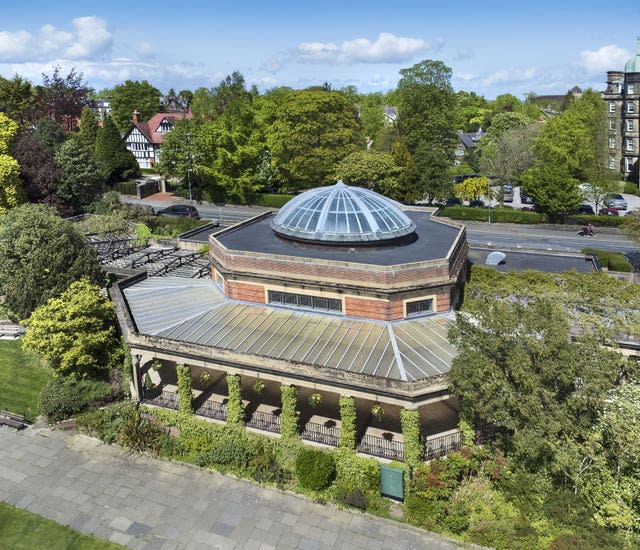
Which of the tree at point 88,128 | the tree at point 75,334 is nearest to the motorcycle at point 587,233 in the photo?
the tree at point 75,334

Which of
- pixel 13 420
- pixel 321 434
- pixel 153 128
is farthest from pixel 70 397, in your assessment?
pixel 153 128

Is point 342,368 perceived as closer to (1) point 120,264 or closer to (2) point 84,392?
(2) point 84,392

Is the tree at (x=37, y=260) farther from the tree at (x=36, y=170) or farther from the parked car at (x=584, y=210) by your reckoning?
the parked car at (x=584, y=210)

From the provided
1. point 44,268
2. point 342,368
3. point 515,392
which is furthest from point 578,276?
point 44,268

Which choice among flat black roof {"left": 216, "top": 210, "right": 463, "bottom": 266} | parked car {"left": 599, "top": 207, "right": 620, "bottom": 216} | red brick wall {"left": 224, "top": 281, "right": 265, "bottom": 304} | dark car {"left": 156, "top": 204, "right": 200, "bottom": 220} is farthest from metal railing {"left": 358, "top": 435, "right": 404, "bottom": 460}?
parked car {"left": 599, "top": 207, "right": 620, "bottom": 216}

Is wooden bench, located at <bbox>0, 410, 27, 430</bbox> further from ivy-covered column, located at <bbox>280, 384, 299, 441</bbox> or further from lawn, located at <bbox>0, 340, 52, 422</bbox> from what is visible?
ivy-covered column, located at <bbox>280, 384, 299, 441</bbox>

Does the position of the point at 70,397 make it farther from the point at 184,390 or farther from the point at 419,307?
the point at 419,307
